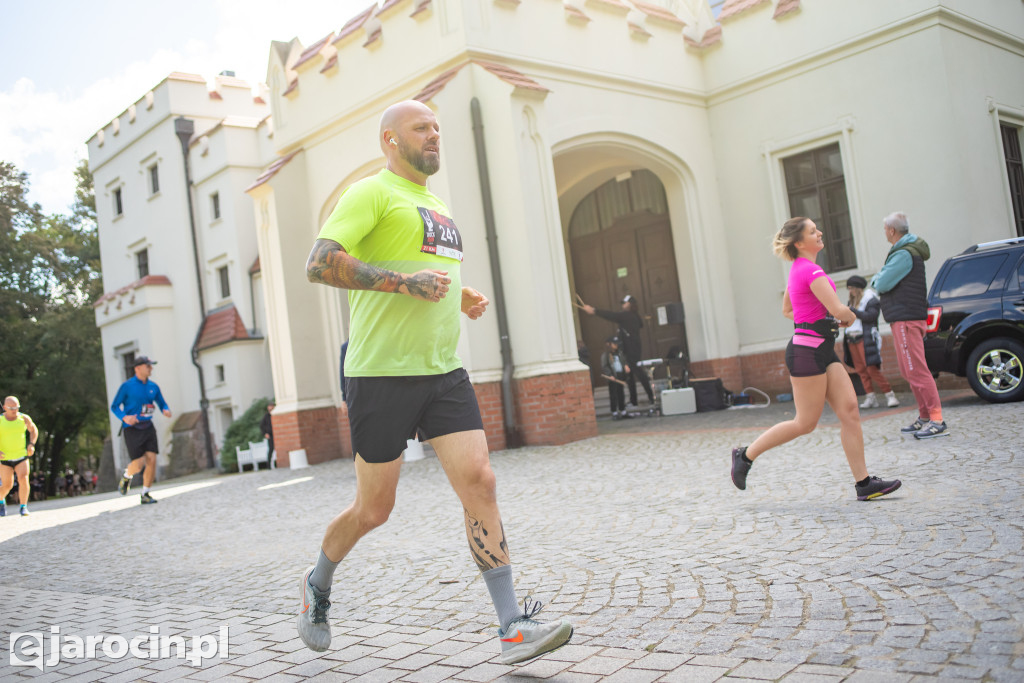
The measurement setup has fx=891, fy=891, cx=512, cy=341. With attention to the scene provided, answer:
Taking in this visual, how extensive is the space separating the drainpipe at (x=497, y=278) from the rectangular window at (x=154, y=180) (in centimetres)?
1981

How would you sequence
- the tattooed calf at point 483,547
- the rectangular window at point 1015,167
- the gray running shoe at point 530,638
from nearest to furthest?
the gray running shoe at point 530,638
the tattooed calf at point 483,547
the rectangular window at point 1015,167

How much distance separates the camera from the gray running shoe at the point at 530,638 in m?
3.24

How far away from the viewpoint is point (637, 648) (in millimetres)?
3422

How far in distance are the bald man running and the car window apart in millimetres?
8845

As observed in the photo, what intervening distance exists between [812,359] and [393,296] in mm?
3349

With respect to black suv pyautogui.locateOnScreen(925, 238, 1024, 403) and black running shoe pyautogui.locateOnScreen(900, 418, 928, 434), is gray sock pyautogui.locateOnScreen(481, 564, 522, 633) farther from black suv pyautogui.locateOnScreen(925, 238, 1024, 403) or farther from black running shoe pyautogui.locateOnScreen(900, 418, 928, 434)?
black suv pyautogui.locateOnScreen(925, 238, 1024, 403)

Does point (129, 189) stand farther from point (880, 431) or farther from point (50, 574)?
point (880, 431)

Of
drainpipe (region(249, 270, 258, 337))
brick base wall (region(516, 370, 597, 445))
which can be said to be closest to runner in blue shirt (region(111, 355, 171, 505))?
brick base wall (region(516, 370, 597, 445))

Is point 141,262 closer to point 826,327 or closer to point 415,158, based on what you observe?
point 826,327

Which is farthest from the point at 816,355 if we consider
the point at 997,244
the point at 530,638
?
the point at 997,244

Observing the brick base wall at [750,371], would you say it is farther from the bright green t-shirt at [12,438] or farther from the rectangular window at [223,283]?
the rectangular window at [223,283]

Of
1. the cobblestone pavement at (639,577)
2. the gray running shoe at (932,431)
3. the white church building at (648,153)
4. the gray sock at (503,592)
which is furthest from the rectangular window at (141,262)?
the gray sock at (503,592)

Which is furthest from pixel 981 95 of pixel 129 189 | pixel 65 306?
pixel 65 306

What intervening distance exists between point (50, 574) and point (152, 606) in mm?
2396
